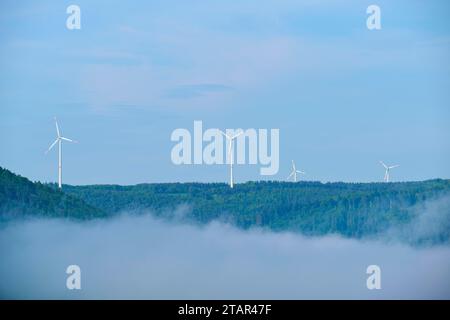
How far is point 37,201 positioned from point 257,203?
7.26m

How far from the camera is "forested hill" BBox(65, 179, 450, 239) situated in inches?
1843

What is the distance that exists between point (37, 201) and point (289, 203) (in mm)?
8327

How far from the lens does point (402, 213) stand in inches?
1900

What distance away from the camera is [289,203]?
156 ft

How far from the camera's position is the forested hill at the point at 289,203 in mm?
46812

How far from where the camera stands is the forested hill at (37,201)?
45.9 m

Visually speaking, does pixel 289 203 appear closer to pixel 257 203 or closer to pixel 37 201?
pixel 257 203

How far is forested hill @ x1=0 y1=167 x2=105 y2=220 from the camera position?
1809 inches

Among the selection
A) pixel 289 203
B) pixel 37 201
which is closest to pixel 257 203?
pixel 289 203
